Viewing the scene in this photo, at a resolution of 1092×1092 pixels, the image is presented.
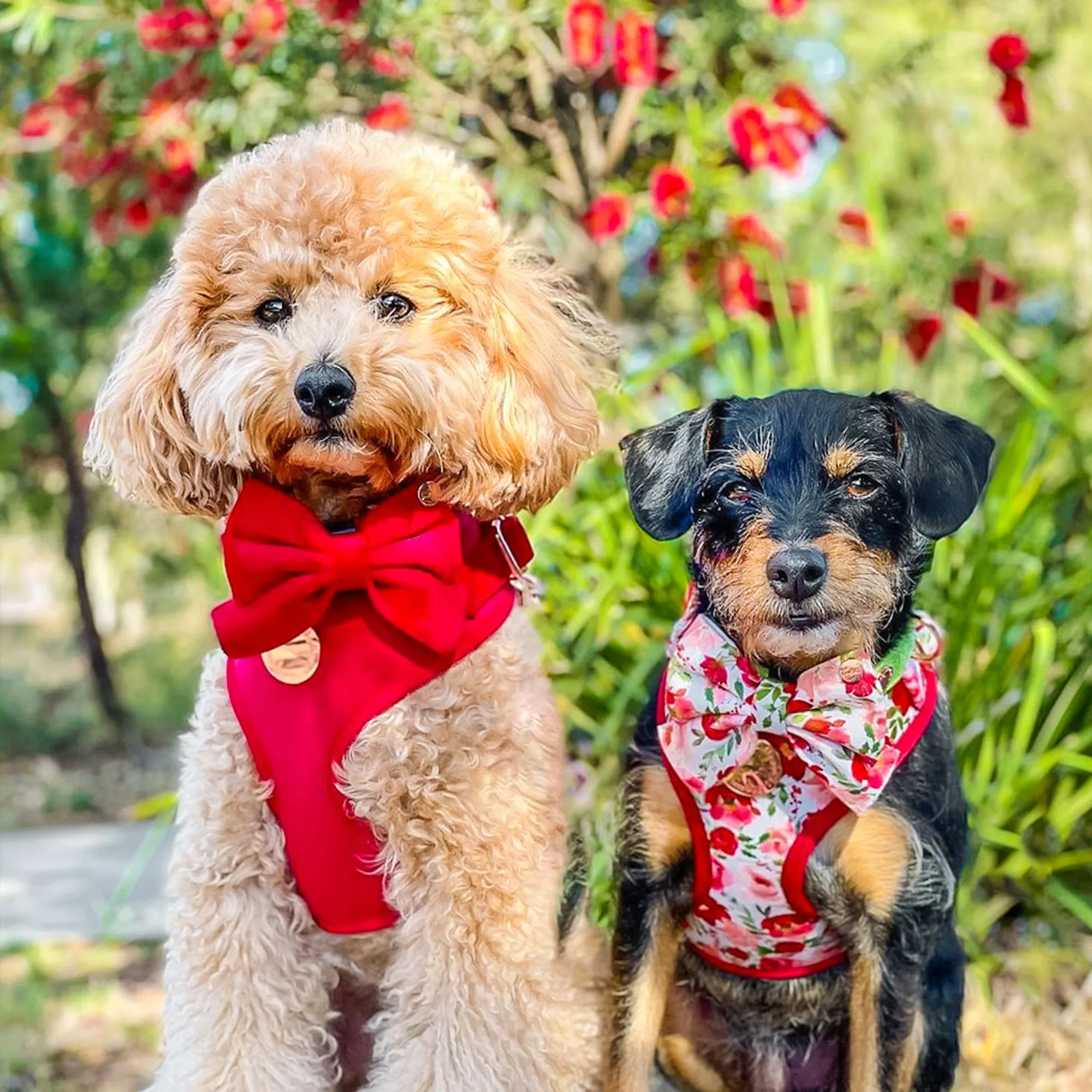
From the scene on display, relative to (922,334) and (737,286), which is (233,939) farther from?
(922,334)

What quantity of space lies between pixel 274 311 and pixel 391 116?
1767 mm

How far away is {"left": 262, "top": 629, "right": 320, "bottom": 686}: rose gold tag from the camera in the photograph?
2.25 meters

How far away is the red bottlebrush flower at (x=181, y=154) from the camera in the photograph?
13.4ft

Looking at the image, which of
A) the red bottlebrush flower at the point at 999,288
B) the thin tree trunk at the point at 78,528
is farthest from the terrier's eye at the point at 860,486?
the thin tree trunk at the point at 78,528

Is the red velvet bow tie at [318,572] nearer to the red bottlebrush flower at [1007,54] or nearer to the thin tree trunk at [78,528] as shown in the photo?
the red bottlebrush flower at [1007,54]

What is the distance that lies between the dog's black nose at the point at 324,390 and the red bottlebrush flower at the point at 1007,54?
280 cm

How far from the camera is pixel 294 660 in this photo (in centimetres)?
226

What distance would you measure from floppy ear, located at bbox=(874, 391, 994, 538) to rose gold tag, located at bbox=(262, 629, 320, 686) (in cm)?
103

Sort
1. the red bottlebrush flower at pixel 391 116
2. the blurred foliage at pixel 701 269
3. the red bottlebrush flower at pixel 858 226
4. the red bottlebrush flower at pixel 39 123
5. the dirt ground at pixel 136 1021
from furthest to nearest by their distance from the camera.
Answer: the red bottlebrush flower at pixel 39 123, the red bottlebrush flower at pixel 858 226, the red bottlebrush flower at pixel 391 116, the blurred foliage at pixel 701 269, the dirt ground at pixel 136 1021

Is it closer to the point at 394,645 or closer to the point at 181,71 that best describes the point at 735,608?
the point at 394,645

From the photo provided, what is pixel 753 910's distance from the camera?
2320 mm

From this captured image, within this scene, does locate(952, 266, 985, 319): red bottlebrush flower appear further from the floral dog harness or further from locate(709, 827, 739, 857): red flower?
locate(709, 827, 739, 857): red flower

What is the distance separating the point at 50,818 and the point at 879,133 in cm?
680

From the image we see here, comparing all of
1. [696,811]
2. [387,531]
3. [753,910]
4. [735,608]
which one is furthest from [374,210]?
[753,910]
